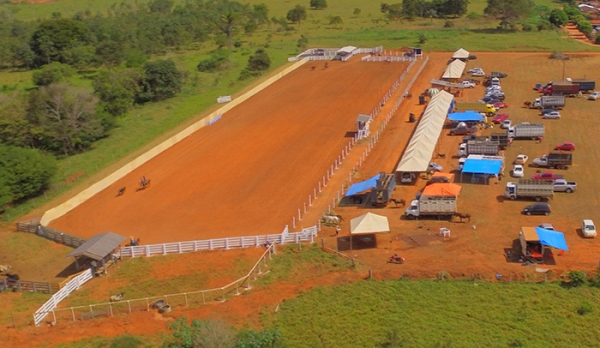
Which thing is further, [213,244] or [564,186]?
[564,186]

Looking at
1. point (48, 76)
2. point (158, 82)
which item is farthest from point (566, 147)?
point (48, 76)

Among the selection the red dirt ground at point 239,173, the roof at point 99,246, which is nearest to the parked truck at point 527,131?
the red dirt ground at point 239,173

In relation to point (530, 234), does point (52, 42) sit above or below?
above

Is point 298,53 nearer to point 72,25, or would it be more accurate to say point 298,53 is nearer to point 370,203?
point 72,25

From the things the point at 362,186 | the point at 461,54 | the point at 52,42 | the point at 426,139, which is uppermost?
the point at 52,42

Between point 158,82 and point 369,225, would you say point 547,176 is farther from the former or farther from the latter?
point 158,82

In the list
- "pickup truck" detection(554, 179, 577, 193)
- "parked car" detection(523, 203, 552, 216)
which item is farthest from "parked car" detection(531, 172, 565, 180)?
"parked car" detection(523, 203, 552, 216)

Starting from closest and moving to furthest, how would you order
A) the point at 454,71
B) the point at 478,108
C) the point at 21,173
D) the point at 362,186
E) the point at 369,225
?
the point at 369,225 → the point at 362,186 → the point at 21,173 → the point at 478,108 → the point at 454,71

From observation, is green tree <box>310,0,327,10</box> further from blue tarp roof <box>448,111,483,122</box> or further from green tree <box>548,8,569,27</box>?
blue tarp roof <box>448,111,483,122</box>
